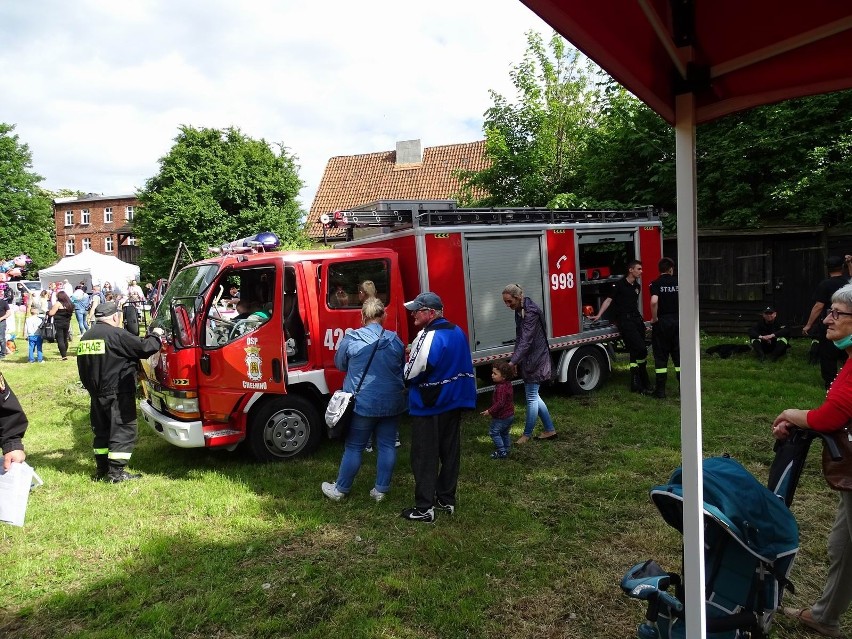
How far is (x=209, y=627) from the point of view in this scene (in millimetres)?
3449

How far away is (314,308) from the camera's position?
6.14 m

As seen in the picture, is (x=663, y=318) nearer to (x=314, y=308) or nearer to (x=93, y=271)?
(x=314, y=308)

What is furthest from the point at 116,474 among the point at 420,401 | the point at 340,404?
the point at 420,401

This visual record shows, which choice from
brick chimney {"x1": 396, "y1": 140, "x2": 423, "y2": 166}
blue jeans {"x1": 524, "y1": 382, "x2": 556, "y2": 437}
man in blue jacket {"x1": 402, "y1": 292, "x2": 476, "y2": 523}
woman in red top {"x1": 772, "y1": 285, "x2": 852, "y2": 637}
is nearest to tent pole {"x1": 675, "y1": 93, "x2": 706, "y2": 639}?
woman in red top {"x1": 772, "y1": 285, "x2": 852, "y2": 637}

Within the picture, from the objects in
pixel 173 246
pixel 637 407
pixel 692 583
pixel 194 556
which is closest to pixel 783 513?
pixel 692 583

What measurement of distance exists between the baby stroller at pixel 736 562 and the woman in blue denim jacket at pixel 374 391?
270cm

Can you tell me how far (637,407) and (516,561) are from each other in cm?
441

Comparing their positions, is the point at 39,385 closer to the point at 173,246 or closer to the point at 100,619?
the point at 100,619

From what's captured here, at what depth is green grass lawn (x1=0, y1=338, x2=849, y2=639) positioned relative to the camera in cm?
348

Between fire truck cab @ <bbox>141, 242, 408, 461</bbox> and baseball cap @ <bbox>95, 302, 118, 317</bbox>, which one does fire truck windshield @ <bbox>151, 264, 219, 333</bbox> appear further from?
baseball cap @ <bbox>95, 302, 118, 317</bbox>

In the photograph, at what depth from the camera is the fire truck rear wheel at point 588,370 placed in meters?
8.51

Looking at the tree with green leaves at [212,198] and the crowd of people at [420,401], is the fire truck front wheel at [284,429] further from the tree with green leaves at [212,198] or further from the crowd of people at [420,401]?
the tree with green leaves at [212,198]

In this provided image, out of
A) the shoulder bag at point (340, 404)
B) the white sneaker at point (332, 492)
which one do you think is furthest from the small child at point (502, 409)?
the white sneaker at point (332, 492)

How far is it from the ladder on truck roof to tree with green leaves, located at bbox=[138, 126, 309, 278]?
62.1 ft
